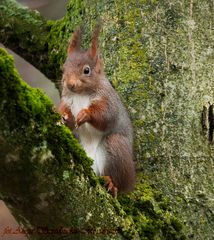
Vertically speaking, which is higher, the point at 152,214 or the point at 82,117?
the point at 82,117

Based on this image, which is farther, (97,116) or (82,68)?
(82,68)

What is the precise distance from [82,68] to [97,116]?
0.32 meters

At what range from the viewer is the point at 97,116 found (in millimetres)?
3148

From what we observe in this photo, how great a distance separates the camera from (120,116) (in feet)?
10.2

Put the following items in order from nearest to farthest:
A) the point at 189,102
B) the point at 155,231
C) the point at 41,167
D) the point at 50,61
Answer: the point at 41,167 → the point at 155,231 → the point at 189,102 → the point at 50,61

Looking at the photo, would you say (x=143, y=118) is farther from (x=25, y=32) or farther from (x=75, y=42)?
(x=25, y=32)

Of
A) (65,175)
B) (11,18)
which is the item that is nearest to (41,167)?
(65,175)

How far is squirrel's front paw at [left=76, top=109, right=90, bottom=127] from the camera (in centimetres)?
308

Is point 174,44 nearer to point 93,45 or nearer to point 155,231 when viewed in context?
point 93,45

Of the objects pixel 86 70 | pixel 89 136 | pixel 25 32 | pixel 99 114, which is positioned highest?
pixel 25 32

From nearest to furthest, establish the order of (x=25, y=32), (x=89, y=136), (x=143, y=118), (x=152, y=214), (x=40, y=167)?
(x=40, y=167) → (x=152, y=214) → (x=143, y=118) → (x=89, y=136) → (x=25, y=32)

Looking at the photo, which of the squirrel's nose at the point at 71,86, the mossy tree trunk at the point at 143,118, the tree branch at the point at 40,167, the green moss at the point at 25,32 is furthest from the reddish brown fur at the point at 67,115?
the tree branch at the point at 40,167

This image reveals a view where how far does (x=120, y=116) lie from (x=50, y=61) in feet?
2.47

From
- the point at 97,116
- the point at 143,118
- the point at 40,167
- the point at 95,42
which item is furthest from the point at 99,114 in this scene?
the point at 40,167
